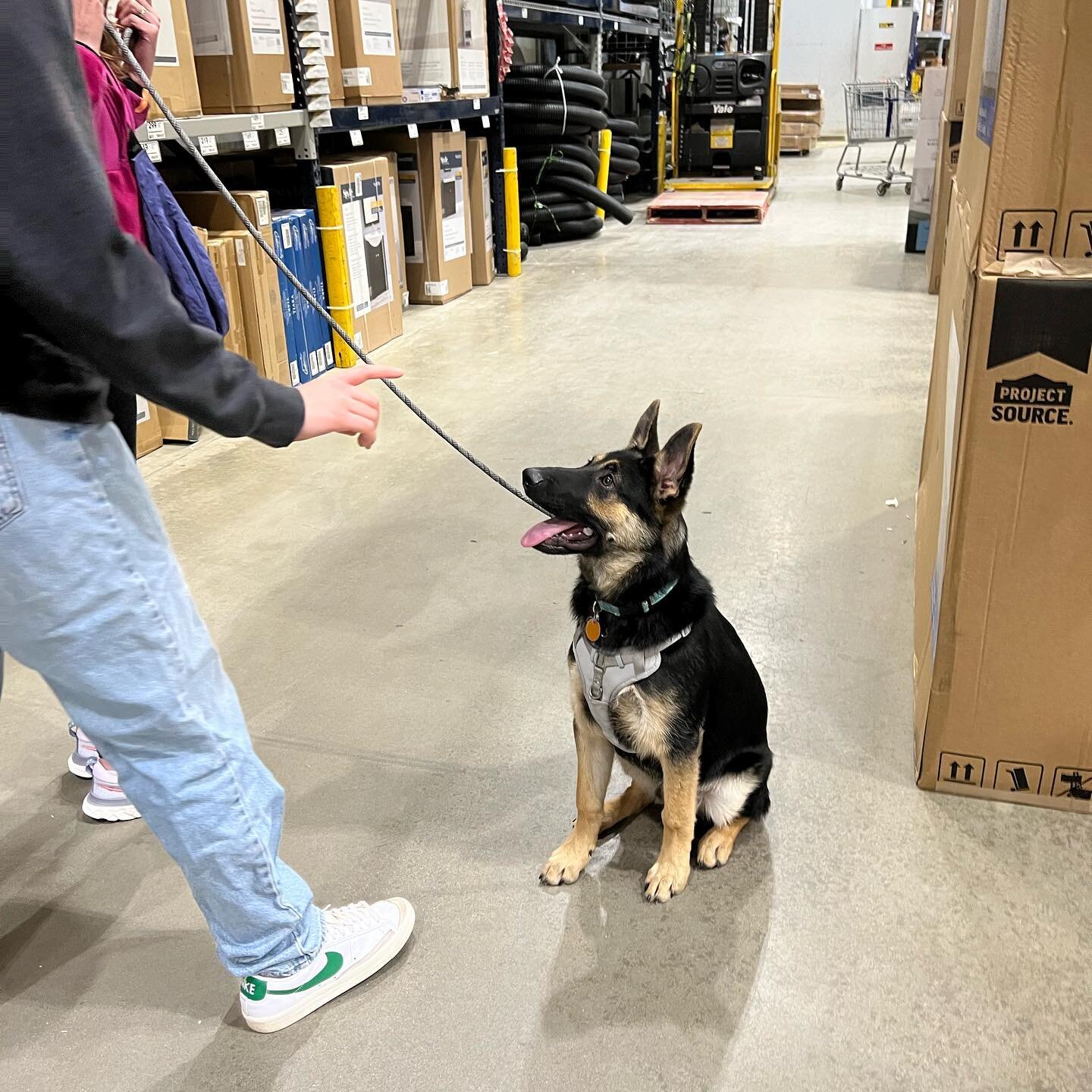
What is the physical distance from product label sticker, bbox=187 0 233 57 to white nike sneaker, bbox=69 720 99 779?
2843 millimetres

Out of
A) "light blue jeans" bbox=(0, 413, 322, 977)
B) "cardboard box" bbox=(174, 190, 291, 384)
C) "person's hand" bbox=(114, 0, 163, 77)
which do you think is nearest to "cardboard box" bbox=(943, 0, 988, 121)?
"cardboard box" bbox=(174, 190, 291, 384)

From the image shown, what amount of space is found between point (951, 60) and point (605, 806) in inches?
180

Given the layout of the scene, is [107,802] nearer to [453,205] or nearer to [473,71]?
[453,205]

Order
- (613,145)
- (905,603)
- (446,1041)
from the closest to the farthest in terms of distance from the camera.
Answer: (446,1041) → (905,603) → (613,145)

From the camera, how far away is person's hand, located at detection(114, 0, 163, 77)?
163 centimetres

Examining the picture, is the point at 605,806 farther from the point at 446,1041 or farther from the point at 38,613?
the point at 38,613

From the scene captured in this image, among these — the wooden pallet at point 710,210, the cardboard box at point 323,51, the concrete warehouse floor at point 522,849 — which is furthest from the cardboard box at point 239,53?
the wooden pallet at point 710,210

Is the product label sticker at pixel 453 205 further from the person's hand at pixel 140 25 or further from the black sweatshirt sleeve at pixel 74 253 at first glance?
the black sweatshirt sleeve at pixel 74 253

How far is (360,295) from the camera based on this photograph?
4605 millimetres

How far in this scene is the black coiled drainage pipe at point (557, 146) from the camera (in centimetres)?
690

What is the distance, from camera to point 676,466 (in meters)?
1.50

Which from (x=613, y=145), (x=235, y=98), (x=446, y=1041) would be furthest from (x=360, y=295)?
(x=613, y=145)

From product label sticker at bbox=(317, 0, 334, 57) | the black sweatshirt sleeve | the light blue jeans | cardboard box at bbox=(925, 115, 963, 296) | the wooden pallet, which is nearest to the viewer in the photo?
the black sweatshirt sleeve

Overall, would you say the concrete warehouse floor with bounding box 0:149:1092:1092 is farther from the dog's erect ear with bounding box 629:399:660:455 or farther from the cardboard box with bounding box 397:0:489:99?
the cardboard box with bounding box 397:0:489:99
